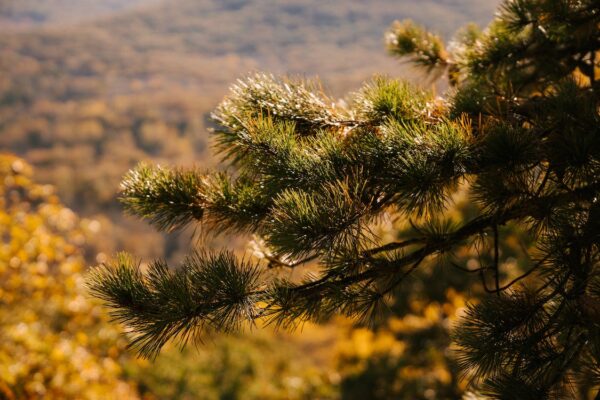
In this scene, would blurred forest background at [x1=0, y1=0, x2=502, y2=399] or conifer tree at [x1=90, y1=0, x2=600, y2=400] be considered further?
blurred forest background at [x1=0, y1=0, x2=502, y2=399]

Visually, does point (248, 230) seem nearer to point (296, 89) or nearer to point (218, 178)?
point (218, 178)

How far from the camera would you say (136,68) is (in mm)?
141000

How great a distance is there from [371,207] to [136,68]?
150 metres

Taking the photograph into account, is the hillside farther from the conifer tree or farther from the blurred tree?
the conifer tree

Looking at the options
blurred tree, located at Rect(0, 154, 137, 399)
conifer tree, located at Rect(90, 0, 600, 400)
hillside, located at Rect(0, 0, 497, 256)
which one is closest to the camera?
conifer tree, located at Rect(90, 0, 600, 400)

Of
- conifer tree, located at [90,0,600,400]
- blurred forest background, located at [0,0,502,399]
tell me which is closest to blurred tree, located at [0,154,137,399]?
blurred forest background, located at [0,0,502,399]

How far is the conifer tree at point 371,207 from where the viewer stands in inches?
59.8

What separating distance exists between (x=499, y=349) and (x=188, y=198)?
46.8 inches

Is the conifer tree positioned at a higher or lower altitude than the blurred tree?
higher

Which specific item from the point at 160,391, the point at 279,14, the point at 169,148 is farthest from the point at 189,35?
the point at 160,391

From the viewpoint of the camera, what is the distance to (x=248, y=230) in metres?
Answer: 1.96

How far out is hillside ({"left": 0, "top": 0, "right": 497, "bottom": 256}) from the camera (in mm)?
80125

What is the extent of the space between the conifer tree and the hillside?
145ft

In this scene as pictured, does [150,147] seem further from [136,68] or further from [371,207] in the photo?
[371,207]
